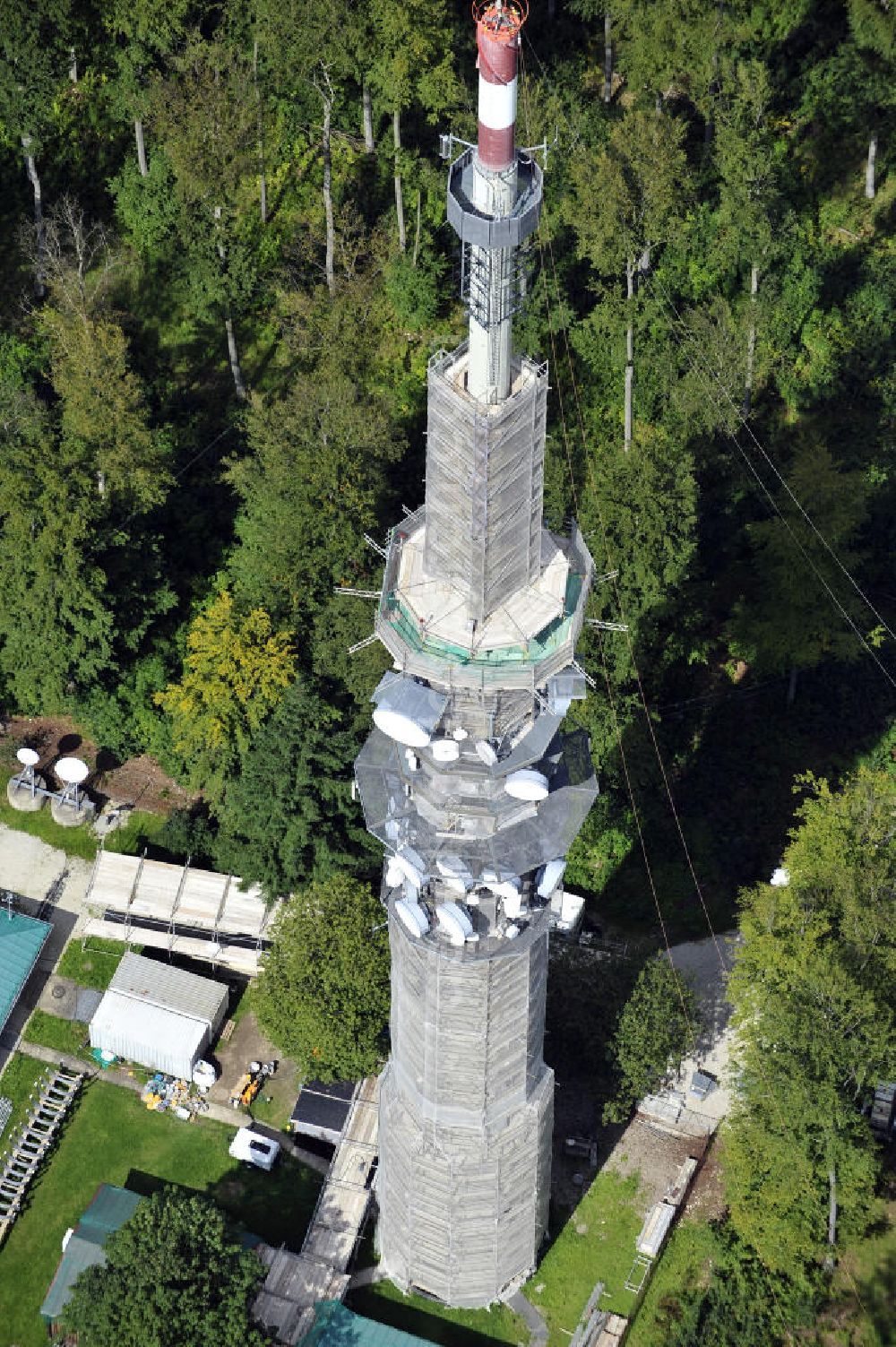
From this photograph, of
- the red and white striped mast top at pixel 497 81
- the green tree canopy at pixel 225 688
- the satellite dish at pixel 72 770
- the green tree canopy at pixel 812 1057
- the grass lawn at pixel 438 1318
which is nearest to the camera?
the red and white striped mast top at pixel 497 81

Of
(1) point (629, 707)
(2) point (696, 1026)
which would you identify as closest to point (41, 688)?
(1) point (629, 707)

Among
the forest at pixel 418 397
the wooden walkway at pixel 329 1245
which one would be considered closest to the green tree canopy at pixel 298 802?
the forest at pixel 418 397

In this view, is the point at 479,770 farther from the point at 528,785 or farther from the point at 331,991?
the point at 331,991

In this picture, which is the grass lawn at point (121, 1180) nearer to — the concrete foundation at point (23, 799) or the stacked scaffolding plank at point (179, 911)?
the stacked scaffolding plank at point (179, 911)

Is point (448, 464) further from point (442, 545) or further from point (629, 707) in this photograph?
point (629, 707)

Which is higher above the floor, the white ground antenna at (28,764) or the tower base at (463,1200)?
the white ground antenna at (28,764)

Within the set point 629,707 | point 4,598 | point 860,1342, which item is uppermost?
point 629,707

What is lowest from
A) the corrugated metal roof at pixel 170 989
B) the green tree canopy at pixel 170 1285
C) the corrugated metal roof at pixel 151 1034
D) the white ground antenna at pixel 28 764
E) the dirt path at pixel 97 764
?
the green tree canopy at pixel 170 1285
